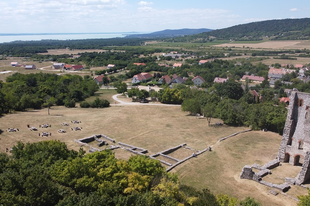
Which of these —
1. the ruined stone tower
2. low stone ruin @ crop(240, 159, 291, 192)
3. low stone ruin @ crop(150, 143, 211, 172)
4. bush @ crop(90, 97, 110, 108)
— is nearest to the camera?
low stone ruin @ crop(240, 159, 291, 192)

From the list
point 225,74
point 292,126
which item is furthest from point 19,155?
point 225,74

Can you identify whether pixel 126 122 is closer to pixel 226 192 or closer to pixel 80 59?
pixel 226 192

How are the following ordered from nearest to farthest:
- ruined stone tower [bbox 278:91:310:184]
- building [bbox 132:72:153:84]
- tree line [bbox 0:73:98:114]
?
1. ruined stone tower [bbox 278:91:310:184]
2. tree line [bbox 0:73:98:114]
3. building [bbox 132:72:153:84]

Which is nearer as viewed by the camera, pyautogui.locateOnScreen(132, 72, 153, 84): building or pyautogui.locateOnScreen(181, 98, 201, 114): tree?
pyautogui.locateOnScreen(181, 98, 201, 114): tree

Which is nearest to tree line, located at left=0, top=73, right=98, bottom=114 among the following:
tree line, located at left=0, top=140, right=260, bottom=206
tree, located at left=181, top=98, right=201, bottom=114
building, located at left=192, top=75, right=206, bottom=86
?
tree, located at left=181, top=98, right=201, bottom=114

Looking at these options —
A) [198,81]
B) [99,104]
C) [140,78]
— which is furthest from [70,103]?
[198,81]

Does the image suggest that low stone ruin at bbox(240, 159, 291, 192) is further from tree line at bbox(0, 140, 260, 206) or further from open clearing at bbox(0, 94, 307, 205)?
tree line at bbox(0, 140, 260, 206)

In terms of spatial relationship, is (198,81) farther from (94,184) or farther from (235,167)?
(94,184)
